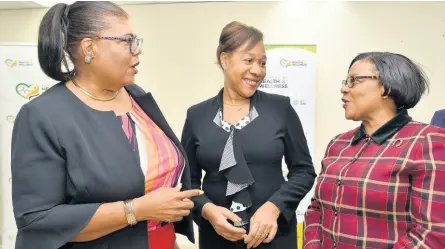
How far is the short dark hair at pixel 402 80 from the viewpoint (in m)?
1.45

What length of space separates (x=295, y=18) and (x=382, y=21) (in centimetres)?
90

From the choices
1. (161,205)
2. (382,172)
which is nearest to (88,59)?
(161,205)

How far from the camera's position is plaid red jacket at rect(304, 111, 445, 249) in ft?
4.09

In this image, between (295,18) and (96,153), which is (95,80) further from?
(295,18)

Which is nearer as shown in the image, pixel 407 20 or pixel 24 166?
pixel 24 166

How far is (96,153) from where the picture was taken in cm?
121

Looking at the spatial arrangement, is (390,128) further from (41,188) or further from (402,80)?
(41,188)

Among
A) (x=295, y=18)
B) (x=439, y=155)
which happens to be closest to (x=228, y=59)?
(x=439, y=155)

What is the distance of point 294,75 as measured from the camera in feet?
12.8

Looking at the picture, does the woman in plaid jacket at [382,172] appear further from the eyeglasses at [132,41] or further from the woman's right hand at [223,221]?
the eyeglasses at [132,41]

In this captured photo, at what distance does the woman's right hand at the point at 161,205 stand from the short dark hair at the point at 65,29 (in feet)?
1.72

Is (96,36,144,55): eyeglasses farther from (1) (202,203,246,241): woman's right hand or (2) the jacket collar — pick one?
(2) the jacket collar

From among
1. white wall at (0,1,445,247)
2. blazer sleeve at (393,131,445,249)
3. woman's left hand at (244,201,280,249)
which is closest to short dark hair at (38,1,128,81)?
woman's left hand at (244,201,280,249)

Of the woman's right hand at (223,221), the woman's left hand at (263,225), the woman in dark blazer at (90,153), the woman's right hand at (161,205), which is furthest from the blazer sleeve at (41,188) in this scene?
the woman's left hand at (263,225)
